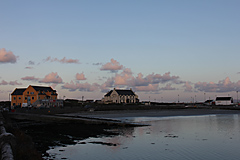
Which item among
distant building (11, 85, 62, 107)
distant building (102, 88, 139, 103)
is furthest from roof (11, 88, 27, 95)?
distant building (102, 88, 139, 103)

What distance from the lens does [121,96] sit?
6526 inches

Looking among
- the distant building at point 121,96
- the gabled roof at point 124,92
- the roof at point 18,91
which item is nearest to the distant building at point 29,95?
the roof at point 18,91

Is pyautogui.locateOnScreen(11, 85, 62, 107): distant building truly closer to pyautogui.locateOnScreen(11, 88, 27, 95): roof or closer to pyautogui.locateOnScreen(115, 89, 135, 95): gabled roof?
pyautogui.locateOnScreen(11, 88, 27, 95): roof

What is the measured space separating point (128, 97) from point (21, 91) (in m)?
74.6

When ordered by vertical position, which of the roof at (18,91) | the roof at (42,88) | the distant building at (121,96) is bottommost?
the distant building at (121,96)

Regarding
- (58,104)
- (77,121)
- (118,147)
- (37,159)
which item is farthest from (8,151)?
(58,104)

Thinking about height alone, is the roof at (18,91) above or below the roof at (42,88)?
below

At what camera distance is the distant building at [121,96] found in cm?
16539

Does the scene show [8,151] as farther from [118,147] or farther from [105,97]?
[105,97]

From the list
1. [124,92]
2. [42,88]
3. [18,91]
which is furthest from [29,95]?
[124,92]

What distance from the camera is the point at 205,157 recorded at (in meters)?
20.9

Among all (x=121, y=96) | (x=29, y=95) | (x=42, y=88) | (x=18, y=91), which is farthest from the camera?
(x=121, y=96)

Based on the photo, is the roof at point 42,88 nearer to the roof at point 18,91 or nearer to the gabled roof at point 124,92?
the roof at point 18,91

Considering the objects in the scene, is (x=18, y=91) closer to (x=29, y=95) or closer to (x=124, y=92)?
(x=29, y=95)
